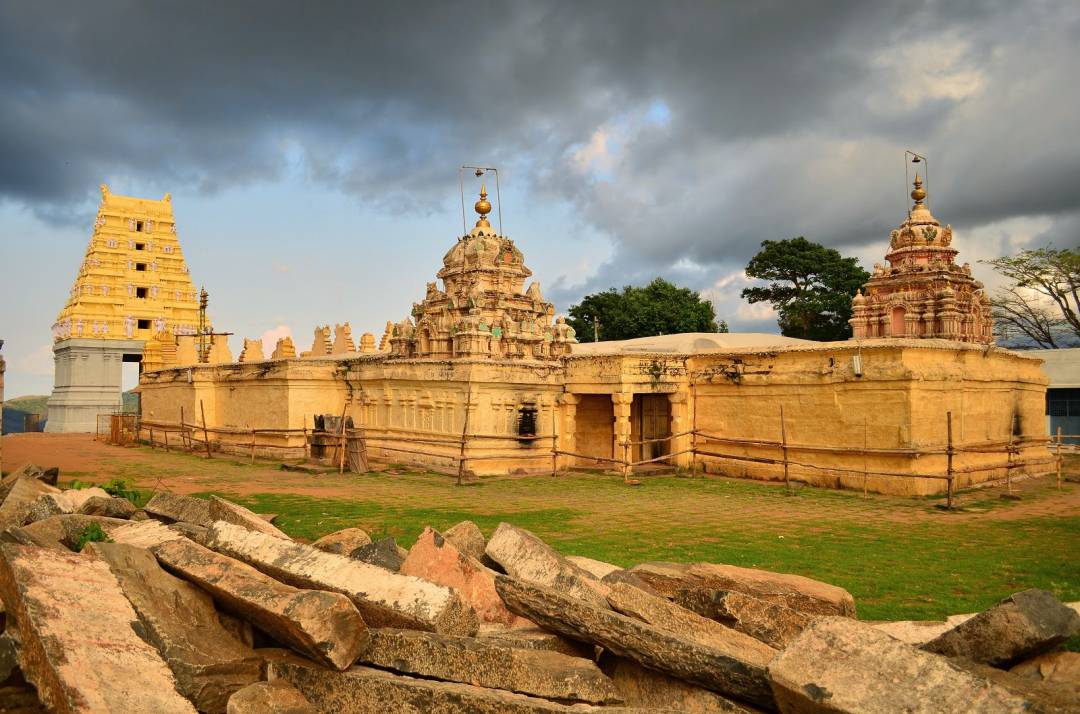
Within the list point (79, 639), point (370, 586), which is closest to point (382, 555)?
point (370, 586)

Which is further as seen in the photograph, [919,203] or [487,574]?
[919,203]

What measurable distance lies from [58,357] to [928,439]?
4377 cm

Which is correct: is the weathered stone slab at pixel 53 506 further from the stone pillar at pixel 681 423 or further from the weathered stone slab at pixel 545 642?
the stone pillar at pixel 681 423

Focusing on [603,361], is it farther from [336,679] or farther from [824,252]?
[824,252]

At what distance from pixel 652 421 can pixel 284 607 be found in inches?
718

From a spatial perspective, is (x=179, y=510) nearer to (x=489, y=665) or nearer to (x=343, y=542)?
(x=343, y=542)

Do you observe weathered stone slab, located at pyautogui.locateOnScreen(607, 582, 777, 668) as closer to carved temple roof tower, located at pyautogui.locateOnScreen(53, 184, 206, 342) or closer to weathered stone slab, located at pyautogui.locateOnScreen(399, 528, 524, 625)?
weathered stone slab, located at pyautogui.locateOnScreen(399, 528, 524, 625)

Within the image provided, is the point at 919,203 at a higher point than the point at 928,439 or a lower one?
higher

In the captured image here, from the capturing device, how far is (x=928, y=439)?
16.3m

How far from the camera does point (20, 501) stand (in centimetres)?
845

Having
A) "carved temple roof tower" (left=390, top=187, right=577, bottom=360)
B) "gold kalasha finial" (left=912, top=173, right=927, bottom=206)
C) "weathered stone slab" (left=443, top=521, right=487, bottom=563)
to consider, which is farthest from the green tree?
"weathered stone slab" (left=443, top=521, right=487, bottom=563)

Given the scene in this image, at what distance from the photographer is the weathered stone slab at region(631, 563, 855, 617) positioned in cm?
586

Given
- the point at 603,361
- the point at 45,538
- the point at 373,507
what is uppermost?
the point at 603,361

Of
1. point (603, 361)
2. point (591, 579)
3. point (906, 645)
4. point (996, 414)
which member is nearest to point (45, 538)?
point (591, 579)
